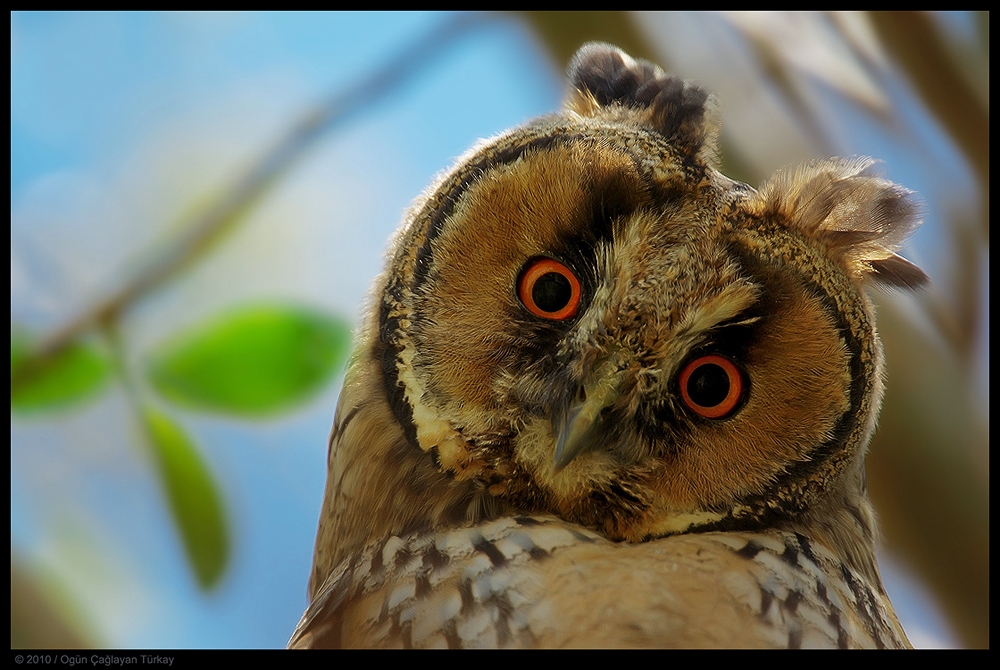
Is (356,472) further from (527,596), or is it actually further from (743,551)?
(743,551)

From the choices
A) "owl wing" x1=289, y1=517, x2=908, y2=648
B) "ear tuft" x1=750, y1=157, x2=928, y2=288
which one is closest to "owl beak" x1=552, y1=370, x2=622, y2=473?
"owl wing" x1=289, y1=517, x2=908, y2=648

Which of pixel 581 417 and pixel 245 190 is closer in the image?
pixel 581 417

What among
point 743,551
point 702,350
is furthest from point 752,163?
point 743,551

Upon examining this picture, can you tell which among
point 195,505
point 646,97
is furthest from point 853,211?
point 195,505

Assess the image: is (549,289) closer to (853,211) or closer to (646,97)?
(646,97)
